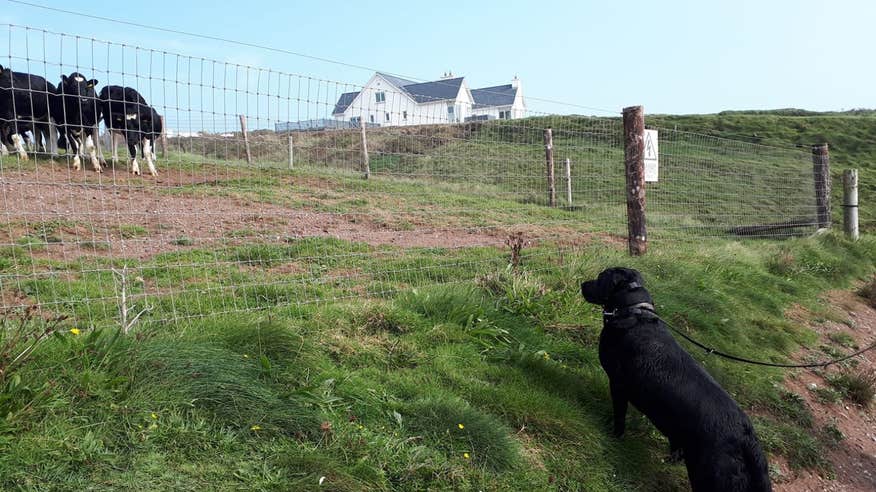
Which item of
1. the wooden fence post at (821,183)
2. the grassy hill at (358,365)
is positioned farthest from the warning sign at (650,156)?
the wooden fence post at (821,183)

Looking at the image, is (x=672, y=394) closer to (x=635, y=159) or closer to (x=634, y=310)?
(x=634, y=310)

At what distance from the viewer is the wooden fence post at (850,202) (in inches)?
401

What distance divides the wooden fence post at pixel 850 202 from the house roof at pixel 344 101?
882 centimetres

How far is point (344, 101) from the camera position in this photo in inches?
210

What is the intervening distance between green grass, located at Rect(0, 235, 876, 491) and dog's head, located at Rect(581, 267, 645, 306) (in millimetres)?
568

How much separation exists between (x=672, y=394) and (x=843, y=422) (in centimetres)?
247

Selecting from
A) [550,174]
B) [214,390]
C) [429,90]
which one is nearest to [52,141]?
[214,390]

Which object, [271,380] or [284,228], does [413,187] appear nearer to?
[284,228]

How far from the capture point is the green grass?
2.79 metres

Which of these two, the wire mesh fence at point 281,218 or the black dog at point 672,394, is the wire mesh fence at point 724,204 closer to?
the wire mesh fence at point 281,218

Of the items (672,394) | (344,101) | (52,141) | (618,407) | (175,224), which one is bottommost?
(618,407)

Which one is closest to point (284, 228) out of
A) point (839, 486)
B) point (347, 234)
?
point (347, 234)

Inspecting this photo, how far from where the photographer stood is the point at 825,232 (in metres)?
10.0

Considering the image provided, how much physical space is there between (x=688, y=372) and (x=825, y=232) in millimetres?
7981
